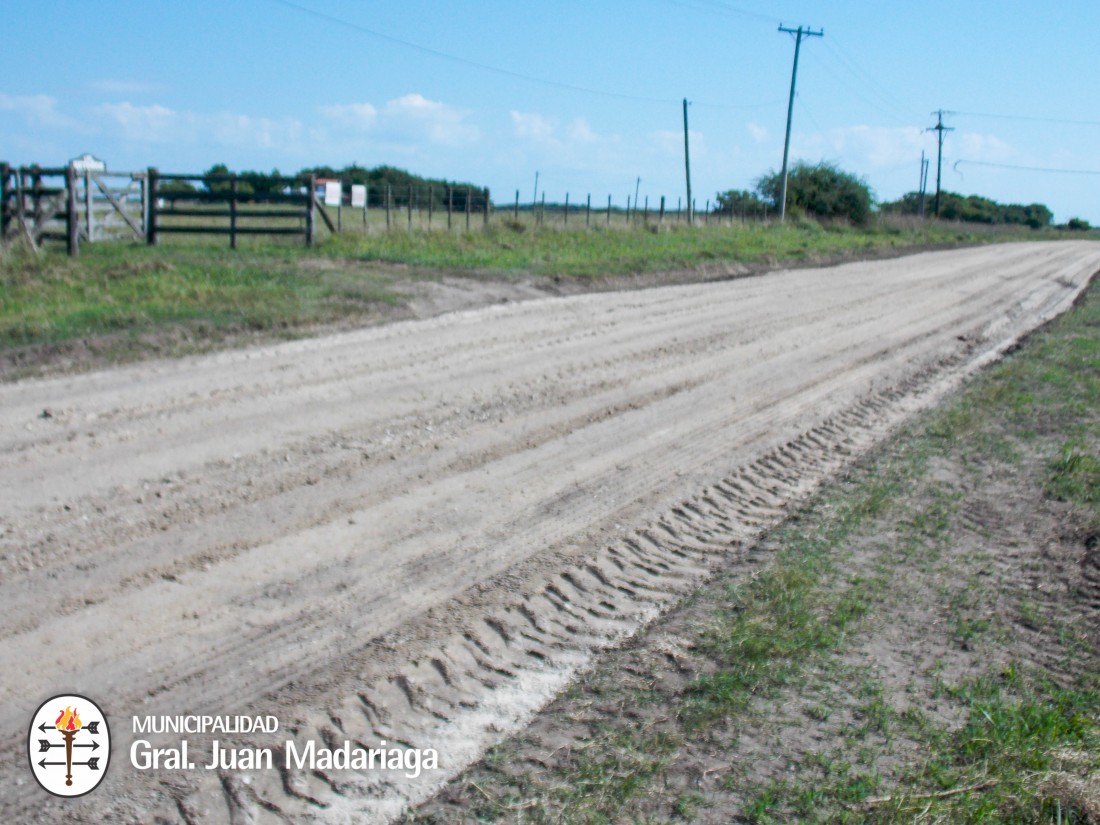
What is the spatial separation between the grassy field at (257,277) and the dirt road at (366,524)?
1258mm

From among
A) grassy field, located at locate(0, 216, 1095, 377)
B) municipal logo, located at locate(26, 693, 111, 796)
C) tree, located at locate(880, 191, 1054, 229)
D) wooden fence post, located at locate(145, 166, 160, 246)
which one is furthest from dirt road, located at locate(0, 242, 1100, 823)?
tree, located at locate(880, 191, 1054, 229)

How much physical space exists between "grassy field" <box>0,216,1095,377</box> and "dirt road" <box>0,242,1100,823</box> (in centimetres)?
126

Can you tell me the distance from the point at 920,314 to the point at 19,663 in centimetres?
1731

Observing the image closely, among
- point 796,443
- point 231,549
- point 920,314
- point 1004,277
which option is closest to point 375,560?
point 231,549

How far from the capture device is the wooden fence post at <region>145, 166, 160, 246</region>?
21531 mm

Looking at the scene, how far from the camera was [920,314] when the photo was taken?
18.9m

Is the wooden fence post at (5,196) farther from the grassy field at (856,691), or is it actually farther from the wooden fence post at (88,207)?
the grassy field at (856,691)

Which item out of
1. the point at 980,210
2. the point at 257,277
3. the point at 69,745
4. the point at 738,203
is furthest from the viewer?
the point at 980,210

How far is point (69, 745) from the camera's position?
12.4ft

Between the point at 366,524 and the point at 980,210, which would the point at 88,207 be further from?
the point at 980,210

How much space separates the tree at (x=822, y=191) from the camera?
60.3 metres

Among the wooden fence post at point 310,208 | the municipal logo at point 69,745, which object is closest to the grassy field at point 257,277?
the wooden fence post at point 310,208

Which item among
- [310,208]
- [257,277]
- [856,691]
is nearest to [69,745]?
[856,691]

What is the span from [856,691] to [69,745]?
305cm
